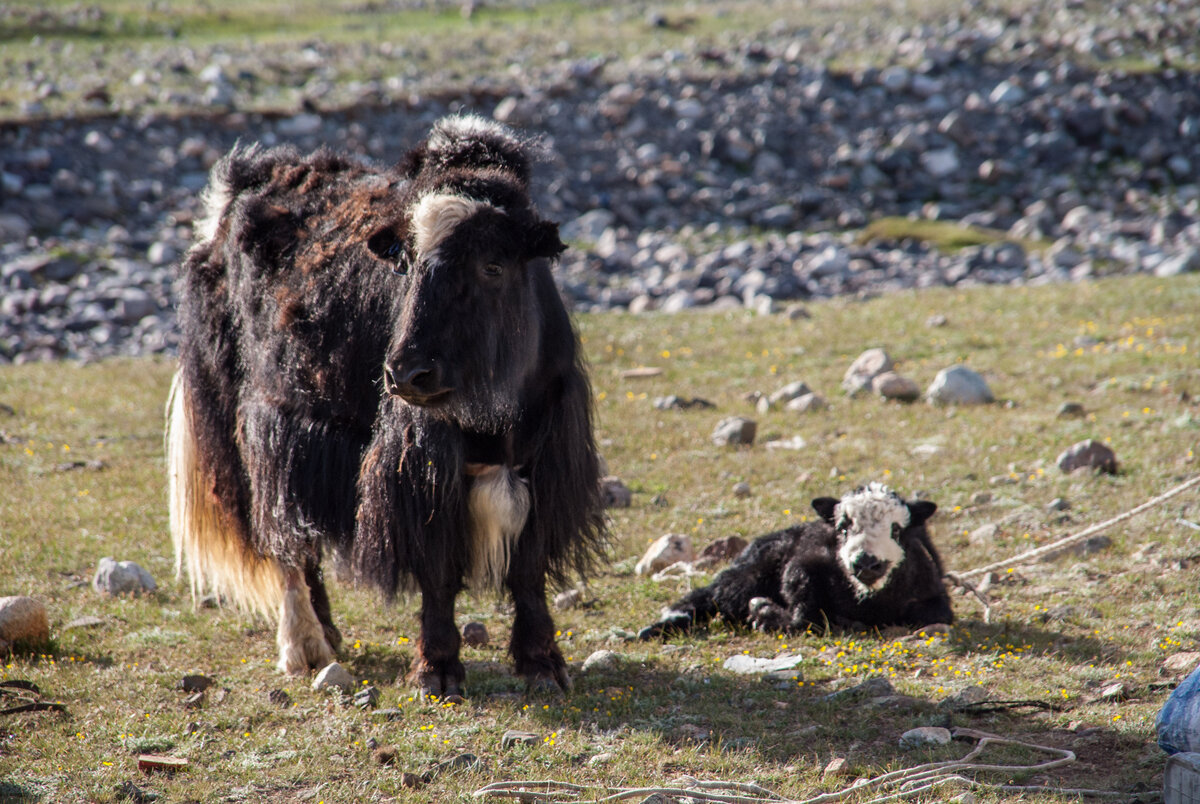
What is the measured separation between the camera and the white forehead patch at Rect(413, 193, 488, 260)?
418 cm

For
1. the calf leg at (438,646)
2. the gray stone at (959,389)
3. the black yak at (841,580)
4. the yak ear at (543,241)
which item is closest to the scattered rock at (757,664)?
the black yak at (841,580)

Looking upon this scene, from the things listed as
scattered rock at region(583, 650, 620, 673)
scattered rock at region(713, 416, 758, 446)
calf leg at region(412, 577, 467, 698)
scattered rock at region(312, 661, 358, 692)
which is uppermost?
scattered rock at region(713, 416, 758, 446)

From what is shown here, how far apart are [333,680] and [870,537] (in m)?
2.52

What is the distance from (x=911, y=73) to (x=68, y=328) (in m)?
16.3

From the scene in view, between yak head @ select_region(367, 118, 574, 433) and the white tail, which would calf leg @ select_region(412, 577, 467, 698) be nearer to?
yak head @ select_region(367, 118, 574, 433)

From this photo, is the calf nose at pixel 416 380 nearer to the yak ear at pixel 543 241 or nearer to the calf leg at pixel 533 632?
the yak ear at pixel 543 241

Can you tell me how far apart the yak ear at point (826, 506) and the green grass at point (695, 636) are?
2.26 feet

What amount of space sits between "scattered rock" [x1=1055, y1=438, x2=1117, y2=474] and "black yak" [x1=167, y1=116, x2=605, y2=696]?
341 cm

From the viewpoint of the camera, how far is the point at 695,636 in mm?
5320

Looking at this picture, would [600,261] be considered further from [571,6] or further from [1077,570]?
[571,6]

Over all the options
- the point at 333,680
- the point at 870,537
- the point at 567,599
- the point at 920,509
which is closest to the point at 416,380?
the point at 333,680

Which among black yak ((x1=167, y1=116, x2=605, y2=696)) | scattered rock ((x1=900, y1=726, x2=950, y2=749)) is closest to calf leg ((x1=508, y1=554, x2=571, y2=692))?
black yak ((x1=167, y1=116, x2=605, y2=696))

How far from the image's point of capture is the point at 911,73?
864 inches

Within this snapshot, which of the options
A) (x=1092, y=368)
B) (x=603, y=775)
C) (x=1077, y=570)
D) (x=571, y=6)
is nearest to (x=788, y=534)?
(x=1077, y=570)
